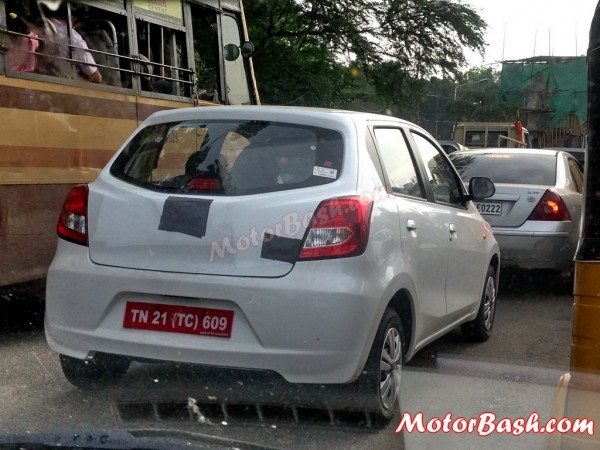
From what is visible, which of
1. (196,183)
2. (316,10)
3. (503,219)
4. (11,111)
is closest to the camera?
(196,183)

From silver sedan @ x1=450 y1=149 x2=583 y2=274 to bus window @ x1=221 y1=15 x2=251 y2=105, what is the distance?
2648 mm

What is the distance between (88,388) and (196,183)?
134 cm

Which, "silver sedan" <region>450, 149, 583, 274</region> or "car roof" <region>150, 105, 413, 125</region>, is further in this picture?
"silver sedan" <region>450, 149, 583, 274</region>

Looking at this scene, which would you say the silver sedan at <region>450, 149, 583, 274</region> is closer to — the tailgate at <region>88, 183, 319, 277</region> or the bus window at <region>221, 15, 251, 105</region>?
the bus window at <region>221, 15, 251, 105</region>

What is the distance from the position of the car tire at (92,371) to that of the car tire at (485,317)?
8.97 ft

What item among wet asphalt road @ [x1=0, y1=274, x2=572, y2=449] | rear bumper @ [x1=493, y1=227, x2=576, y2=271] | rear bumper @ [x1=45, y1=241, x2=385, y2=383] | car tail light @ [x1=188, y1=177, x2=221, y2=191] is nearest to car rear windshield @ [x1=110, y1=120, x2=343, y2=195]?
car tail light @ [x1=188, y1=177, x2=221, y2=191]

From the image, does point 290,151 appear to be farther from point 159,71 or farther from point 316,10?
point 316,10

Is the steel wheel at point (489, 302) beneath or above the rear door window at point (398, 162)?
beneath

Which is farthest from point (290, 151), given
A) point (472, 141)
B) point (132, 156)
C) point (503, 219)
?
point (472, 141)

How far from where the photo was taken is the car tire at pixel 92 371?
4906 millimetres

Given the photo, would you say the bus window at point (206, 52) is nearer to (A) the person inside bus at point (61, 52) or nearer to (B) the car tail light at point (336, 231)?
(A) the person inside bus at point (61, 52)

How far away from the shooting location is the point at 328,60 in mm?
23406

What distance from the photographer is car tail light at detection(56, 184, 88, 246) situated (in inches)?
186

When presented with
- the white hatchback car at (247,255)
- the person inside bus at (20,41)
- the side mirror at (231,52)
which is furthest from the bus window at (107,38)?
the white hatchback car at (247,255)
